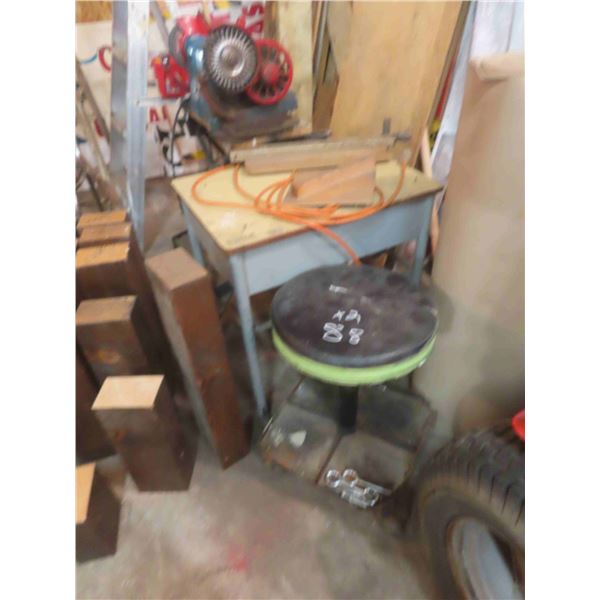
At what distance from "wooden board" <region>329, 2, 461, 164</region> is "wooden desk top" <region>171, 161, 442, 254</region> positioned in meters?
0.42

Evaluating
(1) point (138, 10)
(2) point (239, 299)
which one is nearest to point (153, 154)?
(1) point (138, 10)

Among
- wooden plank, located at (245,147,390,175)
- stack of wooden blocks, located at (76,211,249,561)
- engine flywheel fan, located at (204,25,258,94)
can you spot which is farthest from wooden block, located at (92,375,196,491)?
engine flywheel fan, located at (204,25,258,94)

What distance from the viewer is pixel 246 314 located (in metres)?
1.13

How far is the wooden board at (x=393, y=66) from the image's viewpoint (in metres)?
1.53

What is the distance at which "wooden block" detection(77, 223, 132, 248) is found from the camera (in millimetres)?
1276

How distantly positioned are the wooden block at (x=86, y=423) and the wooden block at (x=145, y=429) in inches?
5.2

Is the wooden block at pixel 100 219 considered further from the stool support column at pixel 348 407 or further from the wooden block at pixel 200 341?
the stool support column at pixel 348 407

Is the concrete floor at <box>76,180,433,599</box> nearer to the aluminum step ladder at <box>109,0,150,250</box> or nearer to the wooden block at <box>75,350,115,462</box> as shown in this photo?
the wooden block at <box>75,350,115,462</box>

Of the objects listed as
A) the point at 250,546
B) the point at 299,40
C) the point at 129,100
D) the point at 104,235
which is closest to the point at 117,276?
the point at 104,235

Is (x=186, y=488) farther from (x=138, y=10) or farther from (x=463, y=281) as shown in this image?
(x=138, y=10)

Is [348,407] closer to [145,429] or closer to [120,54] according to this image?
[145,429]

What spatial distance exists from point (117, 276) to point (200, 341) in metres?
0.36
